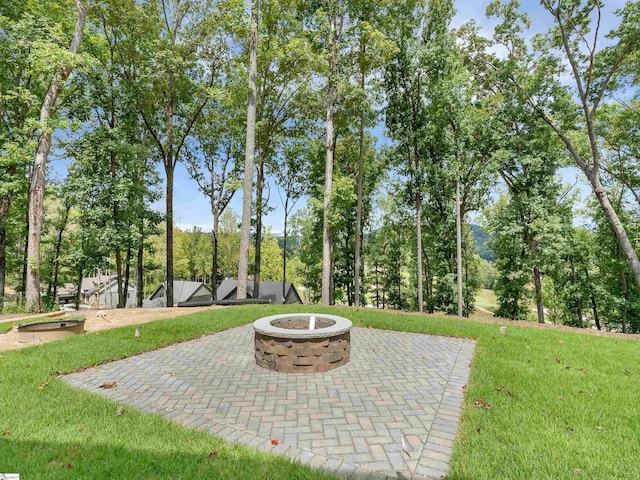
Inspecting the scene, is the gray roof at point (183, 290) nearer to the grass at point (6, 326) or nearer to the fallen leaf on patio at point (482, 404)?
the grass at point (6, 326)

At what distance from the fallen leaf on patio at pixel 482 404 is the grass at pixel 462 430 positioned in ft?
0.07

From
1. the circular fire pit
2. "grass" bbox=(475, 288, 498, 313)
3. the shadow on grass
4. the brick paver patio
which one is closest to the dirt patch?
the brick paver patio

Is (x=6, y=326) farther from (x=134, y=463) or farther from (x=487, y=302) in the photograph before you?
(x=487, y=302)

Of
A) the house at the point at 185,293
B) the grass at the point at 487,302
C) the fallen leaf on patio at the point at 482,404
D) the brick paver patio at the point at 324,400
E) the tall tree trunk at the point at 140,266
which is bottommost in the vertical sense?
the grass at the point at 487,302

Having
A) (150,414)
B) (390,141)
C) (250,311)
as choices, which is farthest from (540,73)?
(150,414)

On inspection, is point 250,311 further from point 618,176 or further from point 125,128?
point 618,176

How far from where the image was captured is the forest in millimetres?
11297

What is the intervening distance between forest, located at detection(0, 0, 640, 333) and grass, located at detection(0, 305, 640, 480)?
7694 mm

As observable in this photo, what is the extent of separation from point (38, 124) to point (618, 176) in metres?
25.3

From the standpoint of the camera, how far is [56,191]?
43.2 ft

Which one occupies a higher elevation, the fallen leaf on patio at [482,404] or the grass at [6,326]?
the grass at [6,326]

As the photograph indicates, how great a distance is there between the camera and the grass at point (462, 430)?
2.53 m

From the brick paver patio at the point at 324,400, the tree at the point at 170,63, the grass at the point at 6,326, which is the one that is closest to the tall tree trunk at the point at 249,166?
the tree at the point at 170,63

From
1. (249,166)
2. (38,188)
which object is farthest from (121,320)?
(249,166)
